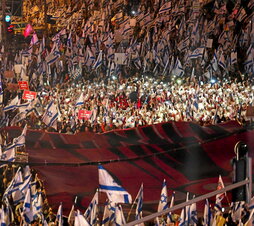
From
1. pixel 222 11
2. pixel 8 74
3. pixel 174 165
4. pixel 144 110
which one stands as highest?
pixel 222 11

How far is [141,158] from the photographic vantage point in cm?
1455

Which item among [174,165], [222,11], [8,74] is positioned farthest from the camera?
[222,11]

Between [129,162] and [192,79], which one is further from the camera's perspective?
[192,79]

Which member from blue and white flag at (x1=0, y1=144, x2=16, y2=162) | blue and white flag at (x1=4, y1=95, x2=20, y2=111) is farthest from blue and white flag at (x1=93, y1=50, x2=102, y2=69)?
blue and white flag at (x1=0, y1=144, x2=16, y2=162)

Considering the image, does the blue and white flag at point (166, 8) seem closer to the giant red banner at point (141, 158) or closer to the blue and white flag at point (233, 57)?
the blue and white flag at point (233, 57)

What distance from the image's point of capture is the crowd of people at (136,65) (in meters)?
15.4

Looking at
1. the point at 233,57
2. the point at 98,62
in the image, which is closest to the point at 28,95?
the point at 98,62

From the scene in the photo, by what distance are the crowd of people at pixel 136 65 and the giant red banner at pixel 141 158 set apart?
0.39 metres

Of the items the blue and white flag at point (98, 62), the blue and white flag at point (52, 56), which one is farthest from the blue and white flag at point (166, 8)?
the blue and white flag at point (52, 56)

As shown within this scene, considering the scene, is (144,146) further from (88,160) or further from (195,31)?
(195,31)

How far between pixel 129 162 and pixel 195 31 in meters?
5.03

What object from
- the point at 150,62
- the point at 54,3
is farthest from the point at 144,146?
the point at 54,3

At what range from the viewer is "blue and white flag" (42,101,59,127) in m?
14.4

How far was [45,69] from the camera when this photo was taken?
1842 cm
